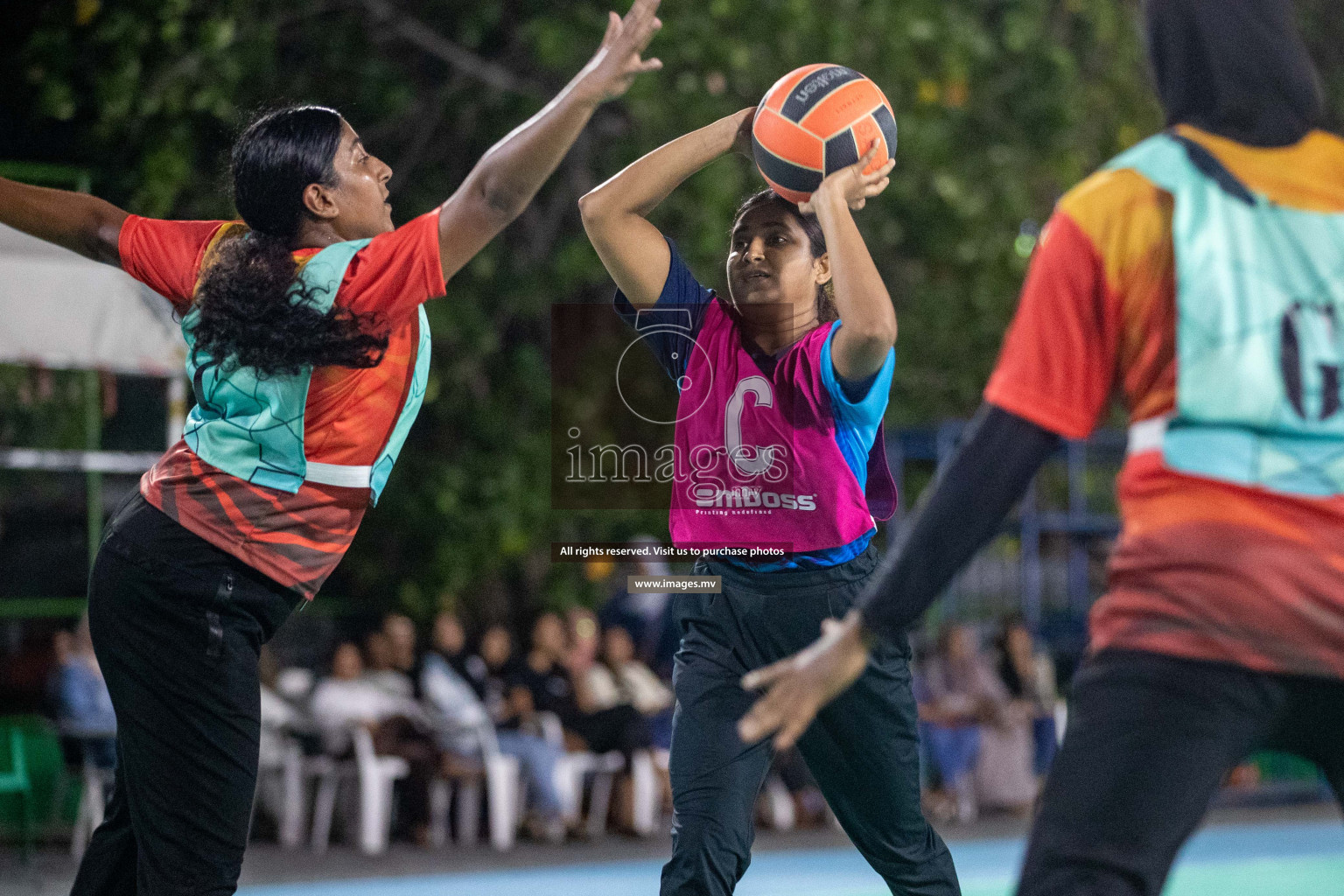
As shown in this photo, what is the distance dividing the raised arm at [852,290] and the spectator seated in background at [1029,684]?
8205mm

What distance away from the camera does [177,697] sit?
→ 305 centimetres

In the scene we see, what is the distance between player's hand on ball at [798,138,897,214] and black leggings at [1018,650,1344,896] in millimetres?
1441

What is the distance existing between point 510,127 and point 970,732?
17.8ft

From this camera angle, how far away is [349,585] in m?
10.9

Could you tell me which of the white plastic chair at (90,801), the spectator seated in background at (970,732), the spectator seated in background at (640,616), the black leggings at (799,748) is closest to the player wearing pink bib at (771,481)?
the black leggings at (799,748)

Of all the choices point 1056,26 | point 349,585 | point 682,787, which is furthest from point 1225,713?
point 1056,26

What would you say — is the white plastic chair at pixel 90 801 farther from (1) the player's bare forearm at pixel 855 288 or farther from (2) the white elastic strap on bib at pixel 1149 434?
(2) the white elastic strap on bib at pixel 1149 434

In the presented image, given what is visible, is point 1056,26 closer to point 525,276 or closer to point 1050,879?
point 525,276

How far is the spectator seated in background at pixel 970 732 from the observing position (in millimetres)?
10680

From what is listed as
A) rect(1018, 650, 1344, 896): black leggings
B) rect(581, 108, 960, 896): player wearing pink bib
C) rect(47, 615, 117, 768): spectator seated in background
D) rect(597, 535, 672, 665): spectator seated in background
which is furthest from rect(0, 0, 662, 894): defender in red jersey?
rect(597, 535, 672, 665): spectator seated in background

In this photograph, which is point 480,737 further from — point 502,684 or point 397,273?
point 397,273

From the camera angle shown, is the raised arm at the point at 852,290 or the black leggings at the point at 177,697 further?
the raised arm at the point at 852,290

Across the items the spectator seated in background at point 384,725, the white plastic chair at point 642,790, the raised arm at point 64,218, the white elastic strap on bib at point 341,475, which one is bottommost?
the white plastic chair at point 642,790

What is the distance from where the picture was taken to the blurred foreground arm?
2.14 m
